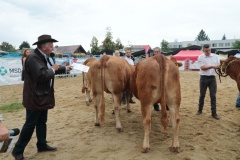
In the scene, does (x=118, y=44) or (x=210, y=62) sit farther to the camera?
(x=118, y=44)

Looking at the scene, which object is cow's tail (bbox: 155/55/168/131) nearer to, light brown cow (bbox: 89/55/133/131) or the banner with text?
light brown cow (bbox: 89/55/133/131)

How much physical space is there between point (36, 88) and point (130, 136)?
90.5 inches

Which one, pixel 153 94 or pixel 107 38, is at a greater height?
pixel 107 38

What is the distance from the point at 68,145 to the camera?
13.9ft

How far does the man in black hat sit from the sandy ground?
0.49 m

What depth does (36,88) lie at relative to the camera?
3.47 m

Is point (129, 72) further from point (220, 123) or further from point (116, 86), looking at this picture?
point (220, 123)

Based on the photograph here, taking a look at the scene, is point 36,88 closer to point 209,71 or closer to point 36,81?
point 36,81

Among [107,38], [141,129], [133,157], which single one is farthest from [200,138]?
[107,38]

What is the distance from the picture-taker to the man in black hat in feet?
11.1

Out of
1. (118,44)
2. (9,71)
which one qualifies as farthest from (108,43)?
(9,71)

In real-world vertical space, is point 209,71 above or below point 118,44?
below

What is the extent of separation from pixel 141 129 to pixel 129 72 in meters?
1.43

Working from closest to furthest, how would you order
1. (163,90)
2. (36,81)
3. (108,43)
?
(36,81) < (163,90) < (108,43)
